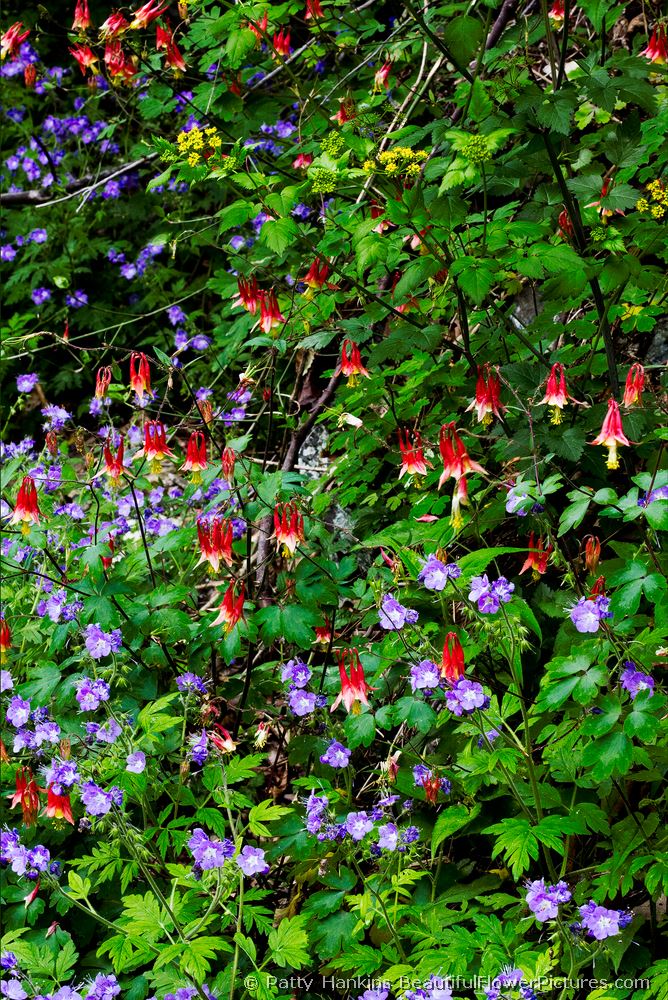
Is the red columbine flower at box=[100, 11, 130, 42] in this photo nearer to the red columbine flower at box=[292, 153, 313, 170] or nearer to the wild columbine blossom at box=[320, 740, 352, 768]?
the red columbine flower at box=[292, 153, 313, 170]

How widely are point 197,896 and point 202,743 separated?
364 millimetres

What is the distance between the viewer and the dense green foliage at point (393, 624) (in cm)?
201

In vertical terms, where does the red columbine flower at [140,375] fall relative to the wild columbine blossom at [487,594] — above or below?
above

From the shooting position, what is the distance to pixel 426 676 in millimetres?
2053

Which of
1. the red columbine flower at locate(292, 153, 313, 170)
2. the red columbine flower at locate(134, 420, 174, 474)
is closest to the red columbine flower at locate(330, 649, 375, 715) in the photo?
the red columbine flower at locate(134, 420, 174, 474)

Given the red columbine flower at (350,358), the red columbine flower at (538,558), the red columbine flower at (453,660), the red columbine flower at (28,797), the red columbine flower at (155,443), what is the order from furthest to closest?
the red columbine flower at (350,358) → the red columbine flower at (155,443) → the red columbine flower at (538,558) → the red columbine flower at (28,797) → the red columbine flower at (453,660)

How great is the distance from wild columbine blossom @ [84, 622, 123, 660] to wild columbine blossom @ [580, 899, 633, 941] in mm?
1279

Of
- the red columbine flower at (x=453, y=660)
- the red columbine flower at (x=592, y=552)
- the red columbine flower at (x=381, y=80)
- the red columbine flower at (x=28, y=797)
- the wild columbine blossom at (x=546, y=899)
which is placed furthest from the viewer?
the red columbine flower at (x=381, y=80)

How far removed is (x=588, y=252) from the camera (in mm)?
2771

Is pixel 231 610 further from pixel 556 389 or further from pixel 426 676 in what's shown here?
pixel 556 389

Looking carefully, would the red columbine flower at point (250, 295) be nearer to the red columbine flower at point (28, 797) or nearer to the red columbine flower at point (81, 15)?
the red columbine flower at point (81, 15)

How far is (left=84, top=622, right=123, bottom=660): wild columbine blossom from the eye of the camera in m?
2.40

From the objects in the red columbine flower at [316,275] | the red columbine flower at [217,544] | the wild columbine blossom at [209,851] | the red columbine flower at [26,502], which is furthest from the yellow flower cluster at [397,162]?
the wild columbine blossom at [209,851]

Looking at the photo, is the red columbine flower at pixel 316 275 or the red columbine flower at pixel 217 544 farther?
the red columbine flower at pixel 316 275
